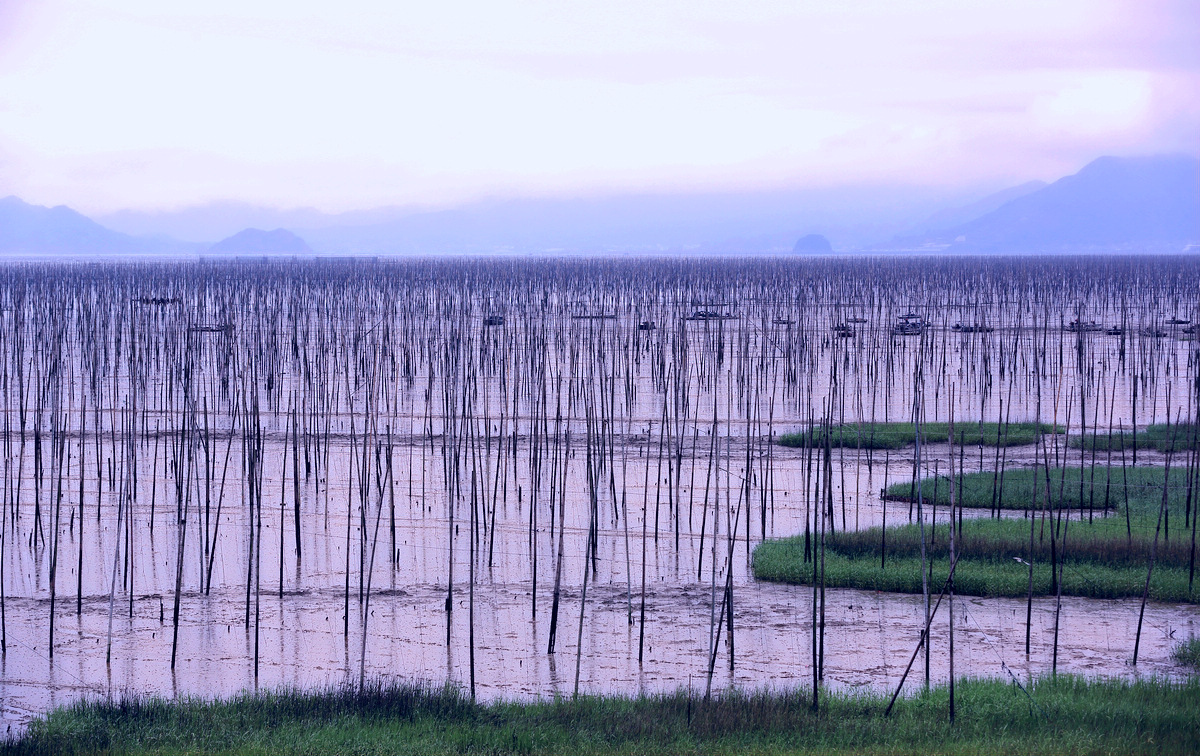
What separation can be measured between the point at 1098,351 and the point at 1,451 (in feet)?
79.3

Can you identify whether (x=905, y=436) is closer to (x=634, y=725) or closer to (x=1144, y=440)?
(x=1144, y=440)

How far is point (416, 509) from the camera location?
1328 cm

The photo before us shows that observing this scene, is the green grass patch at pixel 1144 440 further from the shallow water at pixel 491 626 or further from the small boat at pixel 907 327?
the small boat at pixel 907 327

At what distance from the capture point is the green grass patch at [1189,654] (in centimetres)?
855

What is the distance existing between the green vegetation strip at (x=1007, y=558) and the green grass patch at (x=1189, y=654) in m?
1.23

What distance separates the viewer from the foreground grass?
22.1 feet

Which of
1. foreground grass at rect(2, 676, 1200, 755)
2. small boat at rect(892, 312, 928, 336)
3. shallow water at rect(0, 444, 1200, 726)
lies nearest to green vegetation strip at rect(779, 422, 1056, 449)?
shallow water at rect(0, 444, 1200, 726)

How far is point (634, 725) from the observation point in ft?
23.3

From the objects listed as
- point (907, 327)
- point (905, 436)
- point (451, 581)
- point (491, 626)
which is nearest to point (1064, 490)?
→ point (905, 436)

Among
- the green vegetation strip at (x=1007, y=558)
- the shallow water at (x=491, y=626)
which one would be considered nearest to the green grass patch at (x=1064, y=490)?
the green vegetation strip at (x=1007, y=558)

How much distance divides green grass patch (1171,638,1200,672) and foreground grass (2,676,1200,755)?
888 millimetres

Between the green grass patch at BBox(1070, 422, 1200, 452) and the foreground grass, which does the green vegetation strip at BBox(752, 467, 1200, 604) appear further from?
the green grass patch at BBox(1070, 422, 1200, 452)

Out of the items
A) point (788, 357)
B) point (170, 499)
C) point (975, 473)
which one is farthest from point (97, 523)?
point (788, 357)

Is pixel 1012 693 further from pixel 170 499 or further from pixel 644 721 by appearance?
pixel 170 499
